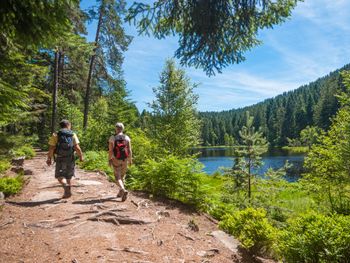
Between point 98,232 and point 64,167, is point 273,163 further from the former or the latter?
point 98,232

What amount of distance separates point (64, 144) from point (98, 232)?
9.47 ft

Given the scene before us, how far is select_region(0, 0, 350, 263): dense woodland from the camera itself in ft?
14.9

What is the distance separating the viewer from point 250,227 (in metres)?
5.46

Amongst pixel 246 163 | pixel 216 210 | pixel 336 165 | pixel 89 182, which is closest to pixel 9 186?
pixel 89 182

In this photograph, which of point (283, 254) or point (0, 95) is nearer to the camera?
point (0, 95)

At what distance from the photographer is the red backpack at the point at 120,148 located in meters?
7.05

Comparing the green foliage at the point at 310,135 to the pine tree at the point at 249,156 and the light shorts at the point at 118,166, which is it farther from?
the light shorts at the point at 118,166

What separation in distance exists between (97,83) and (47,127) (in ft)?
20.2

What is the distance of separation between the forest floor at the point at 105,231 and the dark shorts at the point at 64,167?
605mm

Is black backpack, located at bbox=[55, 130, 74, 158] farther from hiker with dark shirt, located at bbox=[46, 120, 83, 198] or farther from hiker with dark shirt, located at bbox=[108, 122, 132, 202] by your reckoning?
hiker with dark shirt, located at bbox=[108, 122, 132, 202]

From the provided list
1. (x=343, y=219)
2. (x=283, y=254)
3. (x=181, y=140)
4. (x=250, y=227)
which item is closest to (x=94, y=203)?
(x=250, y=227)

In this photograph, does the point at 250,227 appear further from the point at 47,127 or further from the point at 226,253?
the point at 47,127

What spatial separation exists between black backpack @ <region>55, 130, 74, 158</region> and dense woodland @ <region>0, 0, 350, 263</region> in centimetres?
107

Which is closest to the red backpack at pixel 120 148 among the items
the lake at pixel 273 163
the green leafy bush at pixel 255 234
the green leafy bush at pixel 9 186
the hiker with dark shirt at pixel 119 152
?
the hiker with dark shirt at pixel 119 152
